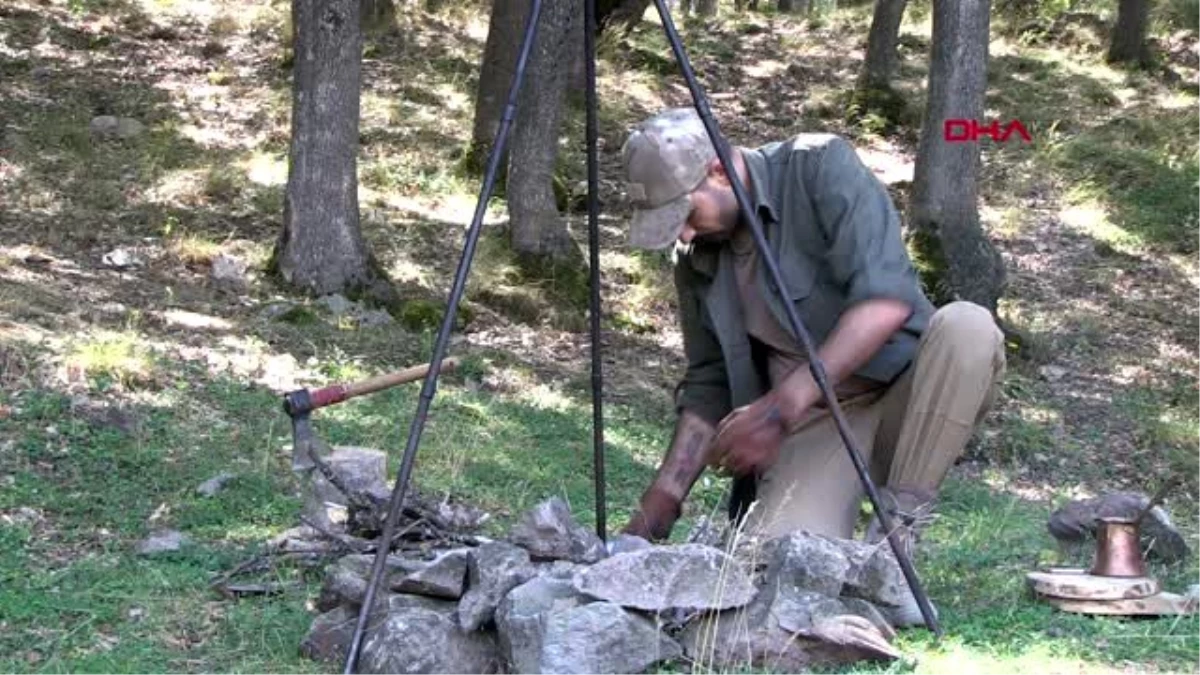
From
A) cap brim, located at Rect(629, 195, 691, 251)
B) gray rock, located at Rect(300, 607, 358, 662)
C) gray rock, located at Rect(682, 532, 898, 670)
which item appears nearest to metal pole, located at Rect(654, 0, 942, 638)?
gray rock, located at Rect(682, 532, 898, 670)

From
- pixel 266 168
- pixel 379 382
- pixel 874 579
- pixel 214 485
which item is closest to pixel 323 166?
pixel 266 168

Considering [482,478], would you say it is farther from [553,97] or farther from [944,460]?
[553,97]

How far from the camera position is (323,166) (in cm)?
956

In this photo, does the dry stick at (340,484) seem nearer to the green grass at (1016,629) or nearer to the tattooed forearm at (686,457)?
the tattooed forearm at (686,457)

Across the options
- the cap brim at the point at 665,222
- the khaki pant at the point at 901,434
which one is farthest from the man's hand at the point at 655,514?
the cap brim at the point at 665,222

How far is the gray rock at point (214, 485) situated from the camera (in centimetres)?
573

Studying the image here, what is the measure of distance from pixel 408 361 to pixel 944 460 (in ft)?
16.1

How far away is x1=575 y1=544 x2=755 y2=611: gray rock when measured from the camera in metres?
3.38

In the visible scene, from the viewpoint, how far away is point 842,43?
18312 mm

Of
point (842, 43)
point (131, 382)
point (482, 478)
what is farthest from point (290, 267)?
point (842, 43)

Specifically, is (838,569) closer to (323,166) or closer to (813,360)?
(813,360)

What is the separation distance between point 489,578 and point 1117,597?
4.96 ft

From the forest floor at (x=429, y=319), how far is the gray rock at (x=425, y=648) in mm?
380

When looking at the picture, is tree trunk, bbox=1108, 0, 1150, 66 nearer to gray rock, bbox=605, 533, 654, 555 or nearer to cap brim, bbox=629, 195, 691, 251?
cap brim, bbox=629, 195, 691, 251
